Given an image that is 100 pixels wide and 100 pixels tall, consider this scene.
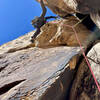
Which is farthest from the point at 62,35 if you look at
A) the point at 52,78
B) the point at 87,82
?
the point at 52,78

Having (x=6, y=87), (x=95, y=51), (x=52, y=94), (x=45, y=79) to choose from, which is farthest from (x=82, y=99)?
(x=6, y=87)

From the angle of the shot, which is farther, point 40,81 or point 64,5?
point 64,5

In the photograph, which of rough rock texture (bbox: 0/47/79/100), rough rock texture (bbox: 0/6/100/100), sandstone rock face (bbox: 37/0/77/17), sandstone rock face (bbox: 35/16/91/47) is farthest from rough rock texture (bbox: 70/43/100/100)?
sandstone rock face (bbox: 37/0/77/17)

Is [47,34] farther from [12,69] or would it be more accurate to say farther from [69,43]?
[12,69]

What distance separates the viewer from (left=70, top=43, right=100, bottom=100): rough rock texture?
2.59m

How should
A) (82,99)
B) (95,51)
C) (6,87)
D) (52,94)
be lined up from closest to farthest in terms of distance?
(52,94), (82,99), (6,87), (95,51)

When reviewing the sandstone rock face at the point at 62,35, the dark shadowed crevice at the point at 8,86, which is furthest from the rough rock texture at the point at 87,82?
the dark shadowed crevice at the point at 8,86

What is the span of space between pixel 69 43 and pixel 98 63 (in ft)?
4.58

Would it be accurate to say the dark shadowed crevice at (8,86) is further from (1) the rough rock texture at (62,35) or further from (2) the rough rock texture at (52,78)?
(1) the rough rock texture at (62,35)

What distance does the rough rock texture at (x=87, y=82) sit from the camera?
8.48ft

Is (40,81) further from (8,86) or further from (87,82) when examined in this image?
(87,82)

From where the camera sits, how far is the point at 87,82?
2.78 m

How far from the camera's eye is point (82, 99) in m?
2.64

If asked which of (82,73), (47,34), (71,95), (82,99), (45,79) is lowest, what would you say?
(82,99)
